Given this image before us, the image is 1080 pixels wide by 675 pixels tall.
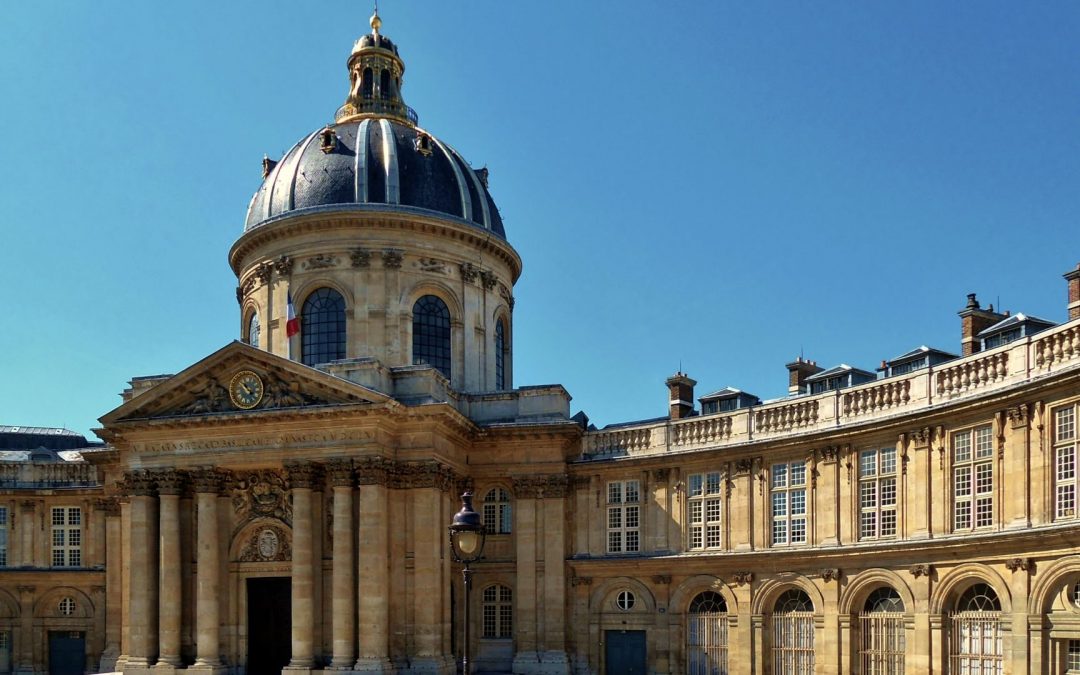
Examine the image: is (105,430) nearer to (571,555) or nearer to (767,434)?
(571,555)

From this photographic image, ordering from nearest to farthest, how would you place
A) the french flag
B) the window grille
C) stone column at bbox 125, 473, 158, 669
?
the window grille, stone column at bbox 125, 473, 158, 669, the french flag

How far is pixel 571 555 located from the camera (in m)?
43.9

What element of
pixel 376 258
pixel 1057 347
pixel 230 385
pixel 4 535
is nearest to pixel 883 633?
pixel 1057 347

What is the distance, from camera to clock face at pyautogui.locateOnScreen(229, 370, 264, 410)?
136 feet

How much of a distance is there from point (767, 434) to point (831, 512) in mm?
3568

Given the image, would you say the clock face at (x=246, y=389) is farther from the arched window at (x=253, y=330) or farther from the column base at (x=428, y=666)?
the column base at (x=428, y=666)

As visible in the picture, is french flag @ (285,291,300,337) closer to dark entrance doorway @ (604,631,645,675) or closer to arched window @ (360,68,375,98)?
arched window @ (360,68,375,98)

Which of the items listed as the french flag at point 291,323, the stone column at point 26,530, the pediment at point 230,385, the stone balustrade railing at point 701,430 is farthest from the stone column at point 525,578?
the stone column at point 26,530

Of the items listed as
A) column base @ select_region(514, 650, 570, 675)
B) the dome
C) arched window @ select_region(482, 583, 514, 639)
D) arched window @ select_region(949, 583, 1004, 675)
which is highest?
the dome

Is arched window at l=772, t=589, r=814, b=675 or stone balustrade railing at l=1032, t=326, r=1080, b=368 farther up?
stone balustrade railing at l=1032, t=326, r=1080, b=368

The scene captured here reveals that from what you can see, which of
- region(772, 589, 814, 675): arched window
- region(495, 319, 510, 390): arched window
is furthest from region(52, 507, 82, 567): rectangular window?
region(772, 589, 814, 675): arched window

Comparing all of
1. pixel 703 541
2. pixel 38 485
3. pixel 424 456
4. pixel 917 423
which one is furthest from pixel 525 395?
pixel 38 485

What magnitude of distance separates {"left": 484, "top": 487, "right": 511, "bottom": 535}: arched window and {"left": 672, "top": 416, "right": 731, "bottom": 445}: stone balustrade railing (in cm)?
694

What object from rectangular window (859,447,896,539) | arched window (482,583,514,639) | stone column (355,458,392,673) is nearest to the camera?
rectangular window (859,447,896,539)
